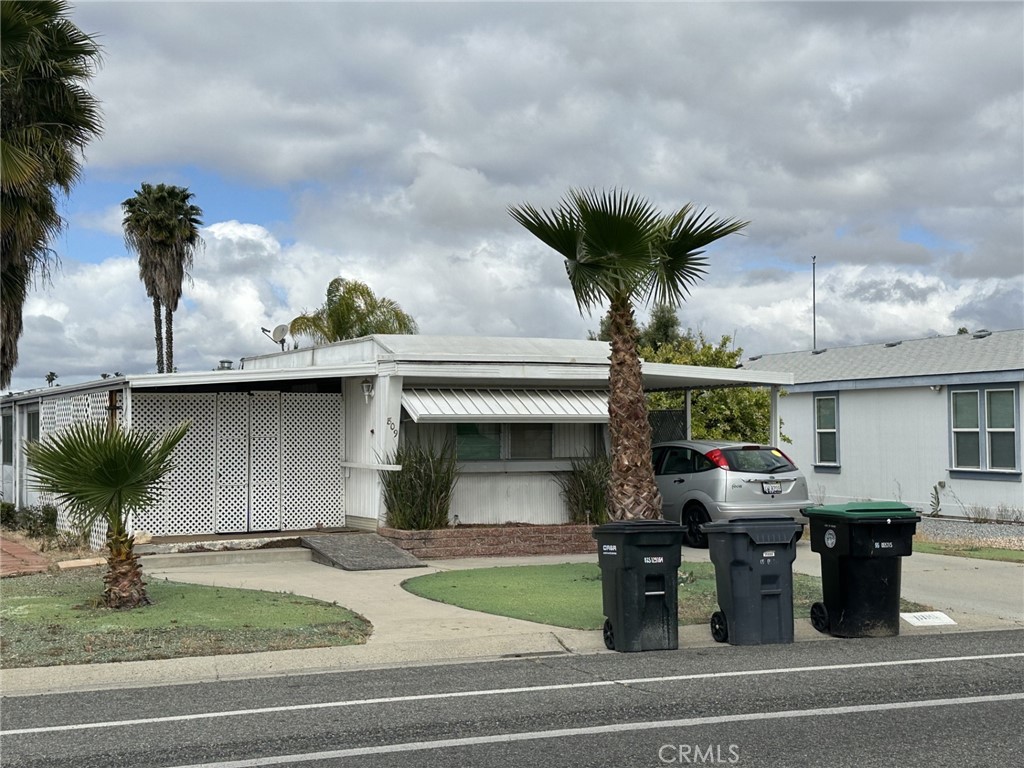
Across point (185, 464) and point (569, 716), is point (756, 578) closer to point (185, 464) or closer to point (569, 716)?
point (569, 716)

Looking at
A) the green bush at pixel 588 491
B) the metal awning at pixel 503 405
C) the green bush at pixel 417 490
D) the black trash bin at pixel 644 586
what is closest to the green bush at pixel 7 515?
the green bush at pixel 417 490

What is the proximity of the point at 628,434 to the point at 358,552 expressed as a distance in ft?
13.1

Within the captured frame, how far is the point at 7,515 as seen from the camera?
20219 mm

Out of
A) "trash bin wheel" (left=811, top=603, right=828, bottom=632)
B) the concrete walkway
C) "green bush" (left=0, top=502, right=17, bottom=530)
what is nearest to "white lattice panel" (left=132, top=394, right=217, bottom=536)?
the concrete walkway

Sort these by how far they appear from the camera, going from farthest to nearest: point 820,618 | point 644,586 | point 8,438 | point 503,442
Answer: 1. point 8,438
2. point 503,442
3. point 820,618
4. point 644,586

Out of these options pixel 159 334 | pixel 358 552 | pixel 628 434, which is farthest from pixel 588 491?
pixel 159 334

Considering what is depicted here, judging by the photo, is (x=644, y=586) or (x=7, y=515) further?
(x=7, y=515)

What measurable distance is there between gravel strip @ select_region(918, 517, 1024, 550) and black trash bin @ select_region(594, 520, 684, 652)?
965 centimetres

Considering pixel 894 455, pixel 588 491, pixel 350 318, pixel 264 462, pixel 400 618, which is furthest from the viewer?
pixel 350 318

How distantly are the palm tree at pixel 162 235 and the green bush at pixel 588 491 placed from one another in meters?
22.5

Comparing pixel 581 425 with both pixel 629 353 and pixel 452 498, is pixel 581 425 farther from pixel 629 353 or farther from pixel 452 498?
pixel 629 353

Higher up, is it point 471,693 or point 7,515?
Answer: point 7,515

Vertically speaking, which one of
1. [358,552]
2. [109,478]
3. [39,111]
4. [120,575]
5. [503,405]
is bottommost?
[358,552]

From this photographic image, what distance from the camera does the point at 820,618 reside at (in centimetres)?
1038
